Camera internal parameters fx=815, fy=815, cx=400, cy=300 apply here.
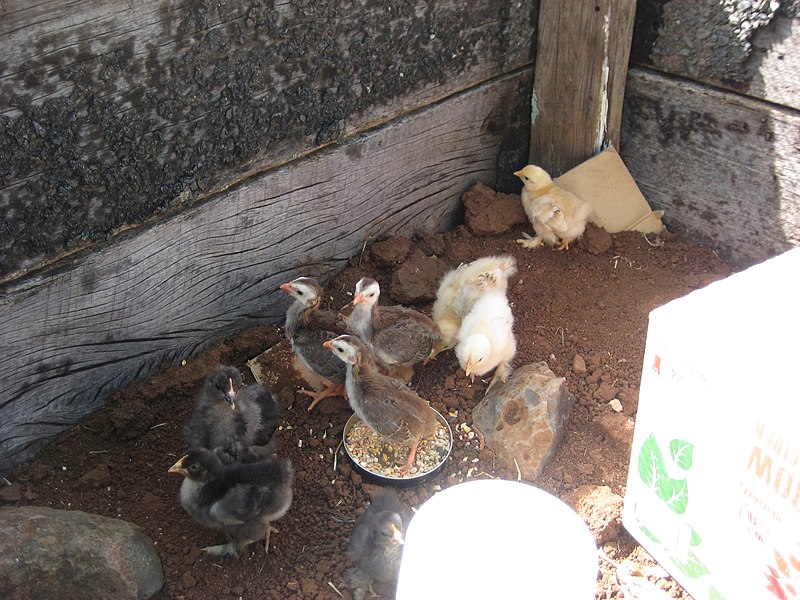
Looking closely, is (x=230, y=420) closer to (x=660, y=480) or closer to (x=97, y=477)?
(x=97, y=477)

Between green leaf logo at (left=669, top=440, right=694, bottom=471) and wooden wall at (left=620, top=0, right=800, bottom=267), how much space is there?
5.72 ft

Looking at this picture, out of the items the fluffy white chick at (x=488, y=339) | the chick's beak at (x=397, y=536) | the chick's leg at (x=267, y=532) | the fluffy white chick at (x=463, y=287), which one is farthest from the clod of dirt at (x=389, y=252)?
the chick's beak at (x=397, y=536)

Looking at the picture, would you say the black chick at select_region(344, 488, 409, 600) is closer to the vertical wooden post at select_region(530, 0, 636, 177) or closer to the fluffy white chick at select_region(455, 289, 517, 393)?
the fluffy white chick at select_region(455, 289, 517, 393)

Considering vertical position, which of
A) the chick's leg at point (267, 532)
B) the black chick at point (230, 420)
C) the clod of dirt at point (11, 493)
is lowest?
the chick's leg at point (267, 532)

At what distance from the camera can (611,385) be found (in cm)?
369

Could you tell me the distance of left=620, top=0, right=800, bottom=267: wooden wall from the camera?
3.73 metres

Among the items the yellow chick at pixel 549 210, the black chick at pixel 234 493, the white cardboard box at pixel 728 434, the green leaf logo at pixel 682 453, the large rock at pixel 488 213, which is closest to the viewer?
the white cardboard box at pixel 728 434

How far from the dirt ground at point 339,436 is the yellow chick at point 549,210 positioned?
10 cm

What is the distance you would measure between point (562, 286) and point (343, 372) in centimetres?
129

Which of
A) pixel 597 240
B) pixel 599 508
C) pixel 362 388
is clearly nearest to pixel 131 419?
pixel 362 388

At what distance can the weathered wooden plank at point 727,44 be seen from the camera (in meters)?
3.64

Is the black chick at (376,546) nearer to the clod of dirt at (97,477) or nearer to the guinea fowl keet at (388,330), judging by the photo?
the guinea fowl keet at (388,330)

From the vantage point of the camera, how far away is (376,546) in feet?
9.52

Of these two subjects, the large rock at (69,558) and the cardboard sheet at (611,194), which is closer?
the large rock at (69,558)
